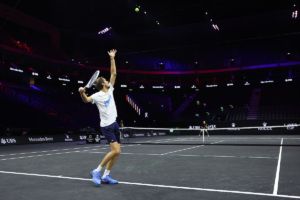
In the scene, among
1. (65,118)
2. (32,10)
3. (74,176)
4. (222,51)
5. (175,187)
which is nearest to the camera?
(175,187)

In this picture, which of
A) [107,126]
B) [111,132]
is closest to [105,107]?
[107,126]

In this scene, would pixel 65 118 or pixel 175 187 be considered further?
pixel 65 118

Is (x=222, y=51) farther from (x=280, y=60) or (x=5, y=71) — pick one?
(x=5, y=71)

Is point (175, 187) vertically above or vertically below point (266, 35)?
below

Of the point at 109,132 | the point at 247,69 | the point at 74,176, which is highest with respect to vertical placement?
the point at 247,69

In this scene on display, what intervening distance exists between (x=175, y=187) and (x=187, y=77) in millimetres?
44764

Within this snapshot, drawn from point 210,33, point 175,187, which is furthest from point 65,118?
point 175,187

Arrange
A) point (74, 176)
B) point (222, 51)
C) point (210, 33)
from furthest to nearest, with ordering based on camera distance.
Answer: point (222, 51)
point (210, 33)
point (74, 176)

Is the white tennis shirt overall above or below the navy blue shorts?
above

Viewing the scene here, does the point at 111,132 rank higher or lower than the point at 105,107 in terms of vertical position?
lower

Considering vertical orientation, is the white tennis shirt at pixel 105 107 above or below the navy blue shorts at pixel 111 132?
above

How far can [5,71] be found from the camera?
1197 inches

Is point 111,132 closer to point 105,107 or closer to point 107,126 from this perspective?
point 107,126

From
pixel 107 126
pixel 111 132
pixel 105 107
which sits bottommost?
pixel 111 132
